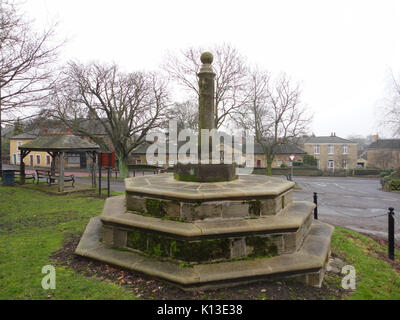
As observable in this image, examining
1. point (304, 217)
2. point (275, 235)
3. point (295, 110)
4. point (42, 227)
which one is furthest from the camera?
point (295, 110)

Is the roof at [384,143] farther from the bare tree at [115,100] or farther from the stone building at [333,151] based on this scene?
the bare tree at [115,100]

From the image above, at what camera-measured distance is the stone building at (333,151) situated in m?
46.1

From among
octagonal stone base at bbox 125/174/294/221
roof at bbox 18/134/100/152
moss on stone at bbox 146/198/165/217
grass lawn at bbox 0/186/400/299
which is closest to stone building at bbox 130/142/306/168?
roof at bbox 18/134/100/152

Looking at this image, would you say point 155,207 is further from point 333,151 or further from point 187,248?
point 333,151

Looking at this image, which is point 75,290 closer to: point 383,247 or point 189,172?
point 189,172

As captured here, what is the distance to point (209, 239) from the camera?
13.4 ft

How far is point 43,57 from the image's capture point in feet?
31.5

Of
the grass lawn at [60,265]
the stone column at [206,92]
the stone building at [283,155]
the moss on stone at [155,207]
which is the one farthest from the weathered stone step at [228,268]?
the stone building at [283,155]

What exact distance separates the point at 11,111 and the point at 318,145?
49.6 meters

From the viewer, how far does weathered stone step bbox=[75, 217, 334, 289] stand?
3.69m

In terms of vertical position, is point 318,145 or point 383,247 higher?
point 318,145

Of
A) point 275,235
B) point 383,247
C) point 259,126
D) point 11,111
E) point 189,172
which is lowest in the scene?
point 383,247
